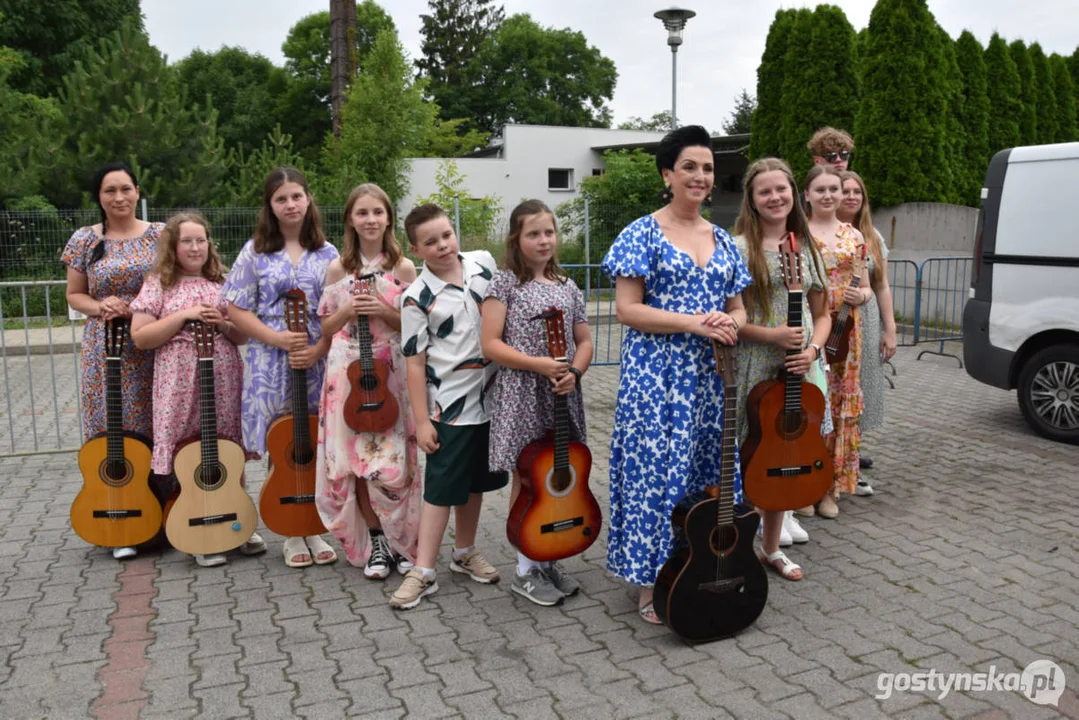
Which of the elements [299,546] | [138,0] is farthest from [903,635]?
[138,0]

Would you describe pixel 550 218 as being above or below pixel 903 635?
above

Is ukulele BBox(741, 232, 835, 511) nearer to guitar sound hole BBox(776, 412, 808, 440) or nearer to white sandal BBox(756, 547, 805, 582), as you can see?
guitar sound hole BBox(776, 412, 808, 440)

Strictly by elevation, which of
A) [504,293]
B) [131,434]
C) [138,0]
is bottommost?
[131,434]

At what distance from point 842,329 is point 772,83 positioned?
14.6m

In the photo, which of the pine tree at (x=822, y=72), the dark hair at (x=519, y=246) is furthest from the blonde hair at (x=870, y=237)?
the pine tree at (x=822, y=72)

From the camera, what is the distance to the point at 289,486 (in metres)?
4.41

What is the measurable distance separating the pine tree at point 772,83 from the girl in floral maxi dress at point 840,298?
44.7ft

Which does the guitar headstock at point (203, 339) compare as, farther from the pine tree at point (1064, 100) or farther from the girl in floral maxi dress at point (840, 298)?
the pine tree at point (1064, 100)

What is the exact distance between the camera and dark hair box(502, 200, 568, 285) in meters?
3.76

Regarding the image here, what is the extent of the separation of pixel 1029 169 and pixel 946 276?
670 centimetres

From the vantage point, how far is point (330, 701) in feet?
10.4

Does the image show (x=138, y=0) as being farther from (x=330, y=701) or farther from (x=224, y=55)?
(x=330, y=701)

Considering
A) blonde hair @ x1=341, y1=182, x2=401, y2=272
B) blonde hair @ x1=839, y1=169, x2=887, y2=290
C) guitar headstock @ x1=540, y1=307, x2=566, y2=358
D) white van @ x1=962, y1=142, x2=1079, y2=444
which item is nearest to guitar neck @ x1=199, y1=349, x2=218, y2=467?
blonde hair @ x1=341, y1=182, x2=401, y2=272

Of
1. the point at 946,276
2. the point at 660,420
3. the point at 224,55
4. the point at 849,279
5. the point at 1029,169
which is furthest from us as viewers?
the point at 224,55
